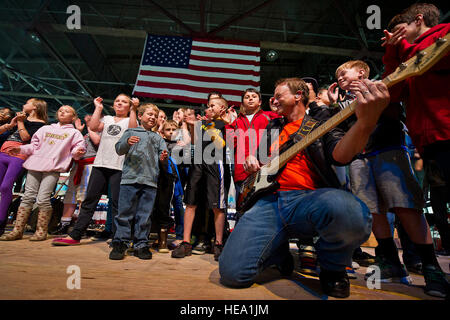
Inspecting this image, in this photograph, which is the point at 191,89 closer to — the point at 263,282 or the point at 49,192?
the point at 49,192

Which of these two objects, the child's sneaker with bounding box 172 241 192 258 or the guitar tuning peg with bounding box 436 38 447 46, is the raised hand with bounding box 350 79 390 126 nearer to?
the guitar tuning peg with bounding box 436 38 447 46

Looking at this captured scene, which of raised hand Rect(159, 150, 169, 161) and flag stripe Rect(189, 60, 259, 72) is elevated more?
flag stripe Rect(189, 60, 259, 72)

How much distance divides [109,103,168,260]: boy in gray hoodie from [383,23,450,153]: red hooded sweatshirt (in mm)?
2248

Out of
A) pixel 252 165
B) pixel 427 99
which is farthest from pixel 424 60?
pixel 252 165

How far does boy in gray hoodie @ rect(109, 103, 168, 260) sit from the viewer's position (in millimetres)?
2342

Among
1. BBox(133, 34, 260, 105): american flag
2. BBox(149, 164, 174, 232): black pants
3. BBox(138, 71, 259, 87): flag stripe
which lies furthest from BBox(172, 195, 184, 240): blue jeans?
BBox(138, 71, 259, 87): flag stripe

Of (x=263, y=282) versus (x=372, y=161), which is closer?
(x=263, y=282)

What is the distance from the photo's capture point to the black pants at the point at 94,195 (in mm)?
2775

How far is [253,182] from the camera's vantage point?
1.77 metres

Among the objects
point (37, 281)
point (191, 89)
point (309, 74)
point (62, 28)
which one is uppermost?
point (309, 74)

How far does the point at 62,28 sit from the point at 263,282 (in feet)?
29.0

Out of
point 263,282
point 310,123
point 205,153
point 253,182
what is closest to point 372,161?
point 310,123

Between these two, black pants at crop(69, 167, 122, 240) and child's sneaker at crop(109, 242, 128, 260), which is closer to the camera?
child's sneaker at crop(109, 242, 128, 260)

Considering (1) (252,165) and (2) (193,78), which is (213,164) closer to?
(1) (252,165)
